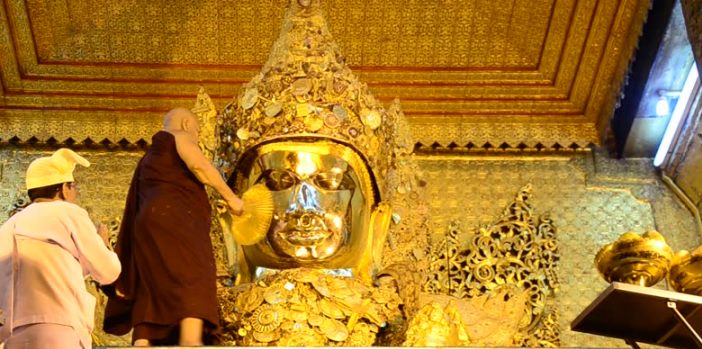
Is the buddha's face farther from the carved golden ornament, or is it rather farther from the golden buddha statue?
the carved golden ornament

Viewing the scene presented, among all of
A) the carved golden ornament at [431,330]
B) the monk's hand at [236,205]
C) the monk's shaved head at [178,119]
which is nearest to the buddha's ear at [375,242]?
the carved golden ornament at [431,330]

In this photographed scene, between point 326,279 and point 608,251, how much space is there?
3.52ft

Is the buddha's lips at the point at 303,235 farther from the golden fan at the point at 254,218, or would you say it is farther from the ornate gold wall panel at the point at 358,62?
the ornate gold wall panel at the point at 358,62

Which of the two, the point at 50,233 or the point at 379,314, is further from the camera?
the point at 379,314

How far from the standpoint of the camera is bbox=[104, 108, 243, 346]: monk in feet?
11.9

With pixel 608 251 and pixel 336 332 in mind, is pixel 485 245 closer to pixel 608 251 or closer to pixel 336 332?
pixel 336 332

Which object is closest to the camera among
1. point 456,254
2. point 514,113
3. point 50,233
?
point 50,233

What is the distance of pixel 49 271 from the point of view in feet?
9.69

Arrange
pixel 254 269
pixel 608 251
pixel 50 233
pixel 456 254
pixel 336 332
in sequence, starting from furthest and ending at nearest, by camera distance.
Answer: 1. pixel 456 254
2. pixel 254 269
3. pixel 336 332
4. pixel 608 251
5. pixel 50 233

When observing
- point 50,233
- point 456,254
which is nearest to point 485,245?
point 456,254

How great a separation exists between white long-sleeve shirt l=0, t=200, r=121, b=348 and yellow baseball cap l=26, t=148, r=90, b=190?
0.07m

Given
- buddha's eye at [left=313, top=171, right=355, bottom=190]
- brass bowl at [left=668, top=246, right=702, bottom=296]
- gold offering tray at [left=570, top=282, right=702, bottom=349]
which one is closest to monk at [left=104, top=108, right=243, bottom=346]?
buddha's eye at [left=313, top=171, right=355, bottom=190]

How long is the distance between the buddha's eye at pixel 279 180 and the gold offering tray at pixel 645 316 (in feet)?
5.21

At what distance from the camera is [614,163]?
572 cm
